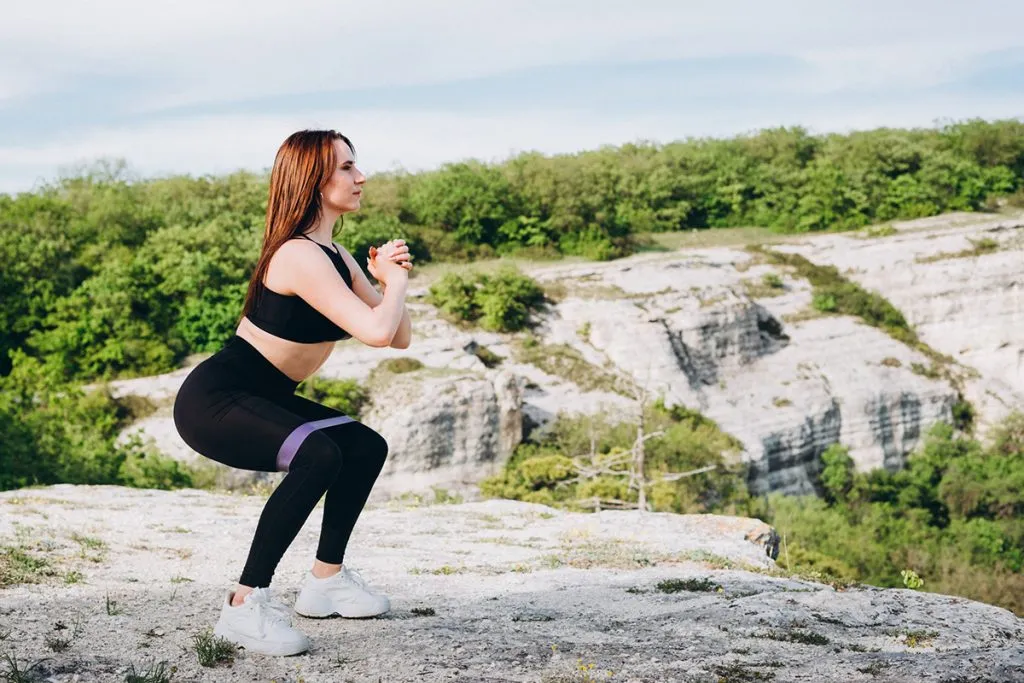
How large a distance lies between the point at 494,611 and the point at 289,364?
195 cm

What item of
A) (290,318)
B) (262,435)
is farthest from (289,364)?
(262,435)

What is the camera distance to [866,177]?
42.1 metres

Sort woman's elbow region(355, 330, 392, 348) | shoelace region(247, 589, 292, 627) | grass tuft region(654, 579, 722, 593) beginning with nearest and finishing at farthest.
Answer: woman's elbow region(355, 330, 392, 348)
shoelace region(247, 589, 292, 627)
grass tuft region(654, 579, 722, 593)

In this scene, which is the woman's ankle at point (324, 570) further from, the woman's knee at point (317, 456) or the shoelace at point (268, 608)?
the woman's knee at point (317, 456)

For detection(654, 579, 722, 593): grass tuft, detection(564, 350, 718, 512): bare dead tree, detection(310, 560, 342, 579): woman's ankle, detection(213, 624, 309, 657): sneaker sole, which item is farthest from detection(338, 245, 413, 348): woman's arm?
detection(564, 350, 718, 512): bare dead tree

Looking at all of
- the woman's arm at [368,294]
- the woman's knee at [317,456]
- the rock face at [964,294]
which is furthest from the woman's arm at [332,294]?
the rock face at [964,294]

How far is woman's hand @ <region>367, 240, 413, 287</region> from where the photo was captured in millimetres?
4102

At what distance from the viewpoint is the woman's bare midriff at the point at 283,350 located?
4105mm

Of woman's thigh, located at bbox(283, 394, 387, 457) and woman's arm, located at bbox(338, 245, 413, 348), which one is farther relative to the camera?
woman's arm, located at bbox(338, 245, 413, 348)

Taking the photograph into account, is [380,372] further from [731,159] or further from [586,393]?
[731,159]

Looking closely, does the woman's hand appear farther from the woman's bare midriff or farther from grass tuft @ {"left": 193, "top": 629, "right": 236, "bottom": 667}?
grass tuft @ {"left": 193, "top": 629, "right": 236, "bottom": 667}

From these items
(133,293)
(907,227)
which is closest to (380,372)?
(133,293)

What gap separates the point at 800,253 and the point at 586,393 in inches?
543

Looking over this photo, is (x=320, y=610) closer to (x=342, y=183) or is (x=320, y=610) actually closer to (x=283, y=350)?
(x=283, y=350)
